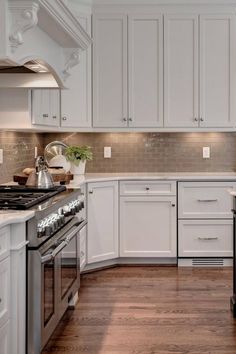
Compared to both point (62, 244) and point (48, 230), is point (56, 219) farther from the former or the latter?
point (48, 230)

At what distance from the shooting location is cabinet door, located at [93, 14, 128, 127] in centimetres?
562

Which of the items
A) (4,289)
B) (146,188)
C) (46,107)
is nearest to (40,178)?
(46,107)

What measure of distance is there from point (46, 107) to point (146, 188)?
51.6 inches

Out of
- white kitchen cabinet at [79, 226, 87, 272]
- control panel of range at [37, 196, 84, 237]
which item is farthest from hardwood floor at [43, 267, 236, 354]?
control panel of range at [37, 196, 84, 237]

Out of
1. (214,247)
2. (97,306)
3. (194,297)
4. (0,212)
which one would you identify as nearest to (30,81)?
(0,212)

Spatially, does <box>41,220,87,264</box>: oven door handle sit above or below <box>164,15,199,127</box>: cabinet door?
below

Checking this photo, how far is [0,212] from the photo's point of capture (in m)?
2.79

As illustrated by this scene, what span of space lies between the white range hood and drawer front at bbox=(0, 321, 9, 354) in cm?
124

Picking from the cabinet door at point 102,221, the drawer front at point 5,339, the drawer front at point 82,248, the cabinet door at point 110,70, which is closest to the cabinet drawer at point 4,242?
the drawer front at point 5,339

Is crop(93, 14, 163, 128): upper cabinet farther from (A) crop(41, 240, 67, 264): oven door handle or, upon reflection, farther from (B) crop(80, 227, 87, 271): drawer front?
(A) crop(41, 240, 67, 264): oven door handle

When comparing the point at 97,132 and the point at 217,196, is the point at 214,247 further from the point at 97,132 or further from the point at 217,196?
the point at 97,132

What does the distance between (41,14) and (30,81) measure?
0.82m

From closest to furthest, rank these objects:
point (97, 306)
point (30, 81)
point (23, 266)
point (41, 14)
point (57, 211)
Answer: point (23, 266)
point (41, 14)
point (57, 211)
point (30, 81)
point (97, 306)

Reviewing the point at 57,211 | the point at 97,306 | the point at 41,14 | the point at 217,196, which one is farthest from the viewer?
the point at 217,196
